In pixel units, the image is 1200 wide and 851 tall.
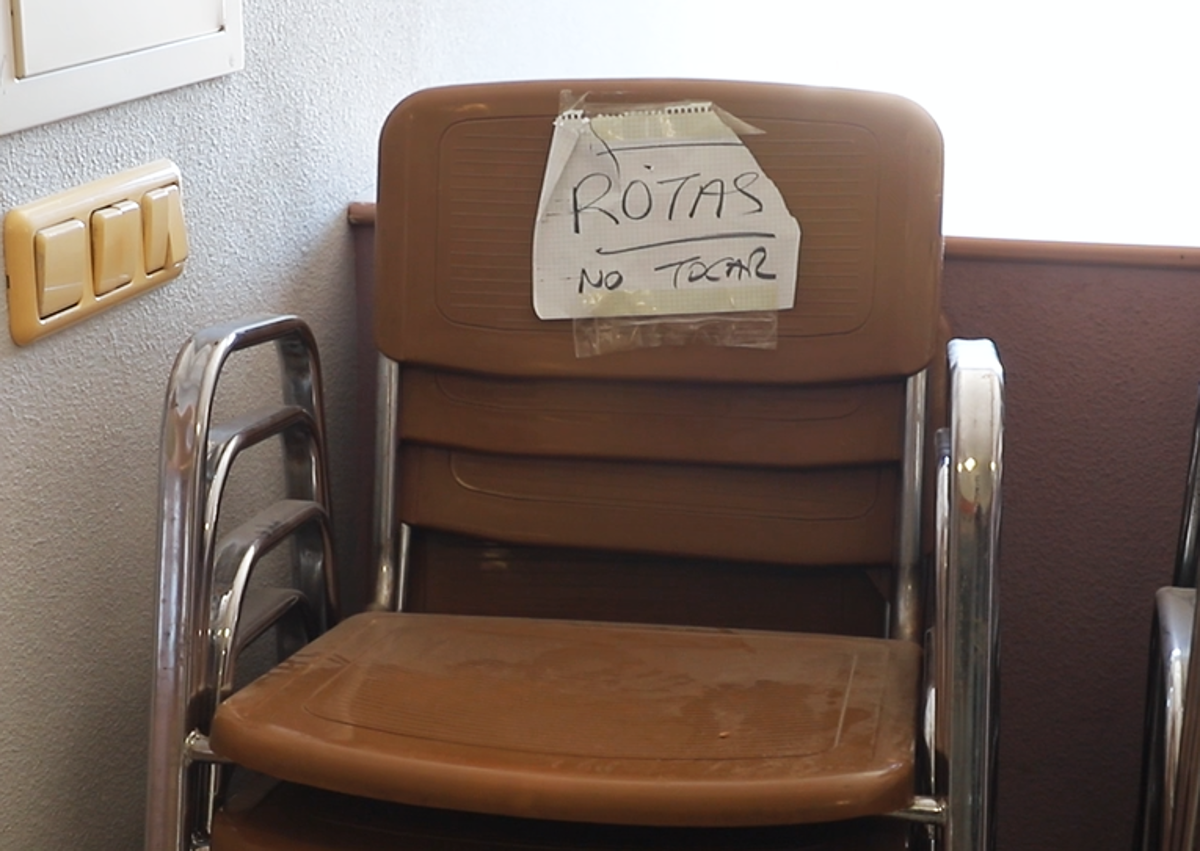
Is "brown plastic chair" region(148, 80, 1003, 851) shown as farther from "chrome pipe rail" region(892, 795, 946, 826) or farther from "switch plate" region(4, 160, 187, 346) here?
"switch plate" region(4, 160, 187, 346)

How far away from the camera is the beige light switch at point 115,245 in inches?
40.9

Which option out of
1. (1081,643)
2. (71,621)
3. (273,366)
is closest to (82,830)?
(71,621)

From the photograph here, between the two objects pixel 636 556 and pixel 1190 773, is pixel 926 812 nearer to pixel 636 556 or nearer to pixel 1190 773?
pixel 1190 773

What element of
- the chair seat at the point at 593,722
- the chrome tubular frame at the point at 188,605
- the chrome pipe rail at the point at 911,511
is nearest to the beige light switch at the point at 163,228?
the chrome tubular frame at the point at 188,605

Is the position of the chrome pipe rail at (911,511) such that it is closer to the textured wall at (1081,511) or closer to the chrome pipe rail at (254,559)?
the textured wall at (1081,511)

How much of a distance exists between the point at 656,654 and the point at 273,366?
0.49 meters

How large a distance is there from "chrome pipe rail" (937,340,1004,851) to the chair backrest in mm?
319

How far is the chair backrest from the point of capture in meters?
1.22

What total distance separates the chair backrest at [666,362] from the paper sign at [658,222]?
0.05 ft

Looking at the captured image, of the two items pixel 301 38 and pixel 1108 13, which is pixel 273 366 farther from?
pixel 1108 13

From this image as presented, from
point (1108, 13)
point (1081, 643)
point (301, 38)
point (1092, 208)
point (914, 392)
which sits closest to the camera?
point (914, 392)

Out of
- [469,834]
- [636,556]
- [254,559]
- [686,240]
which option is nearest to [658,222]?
[686,240]

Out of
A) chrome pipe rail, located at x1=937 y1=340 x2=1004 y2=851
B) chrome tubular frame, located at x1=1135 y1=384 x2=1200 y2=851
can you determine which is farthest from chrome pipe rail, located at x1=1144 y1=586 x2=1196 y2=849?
chrome pipe rail, located at x1=937 y1=340 x2=1004 y2=851

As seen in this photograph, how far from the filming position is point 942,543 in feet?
3.43
